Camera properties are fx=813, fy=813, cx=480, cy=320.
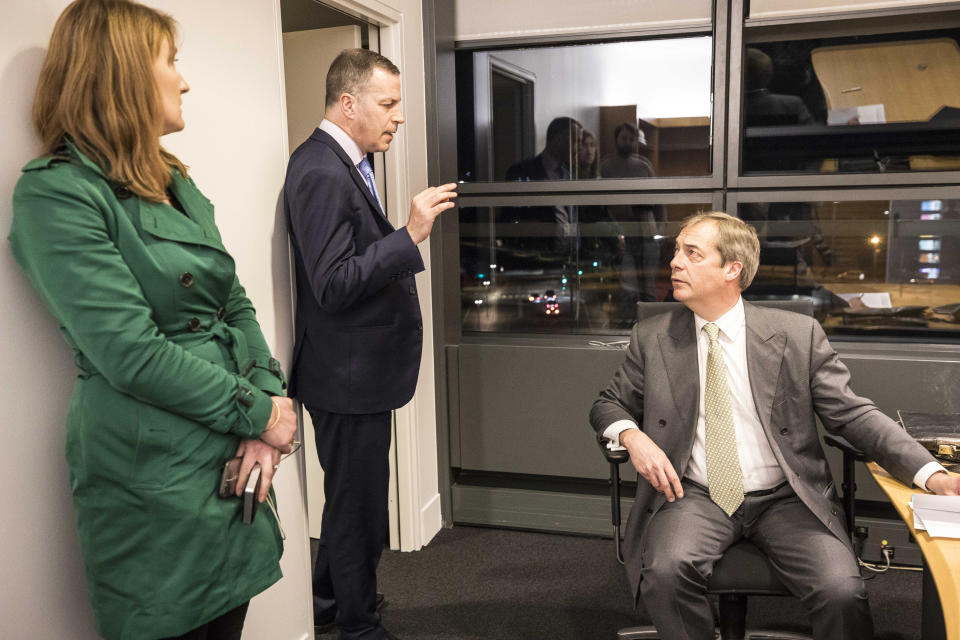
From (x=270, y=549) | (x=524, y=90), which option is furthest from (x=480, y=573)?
(x=524, y=90)

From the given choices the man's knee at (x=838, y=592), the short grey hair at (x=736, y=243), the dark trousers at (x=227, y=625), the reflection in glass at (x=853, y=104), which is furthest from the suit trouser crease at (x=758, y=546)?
the reflection in glass at (x=853, y=104)

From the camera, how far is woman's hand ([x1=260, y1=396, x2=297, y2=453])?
165cm

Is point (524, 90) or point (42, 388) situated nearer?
point (42, 388)

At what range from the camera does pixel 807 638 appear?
2471mm

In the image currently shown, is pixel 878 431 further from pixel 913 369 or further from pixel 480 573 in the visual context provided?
pixel 480 573

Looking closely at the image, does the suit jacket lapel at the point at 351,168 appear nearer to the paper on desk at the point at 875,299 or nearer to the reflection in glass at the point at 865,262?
the reflection in glass at the point at 865,262

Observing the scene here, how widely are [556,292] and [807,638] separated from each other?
5.79ft

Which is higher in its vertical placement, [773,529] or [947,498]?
[947,498]

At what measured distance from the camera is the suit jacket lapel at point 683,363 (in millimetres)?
2285

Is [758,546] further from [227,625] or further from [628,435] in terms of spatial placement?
[227,625]

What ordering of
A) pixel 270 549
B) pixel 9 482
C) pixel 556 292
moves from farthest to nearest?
pixel 556 292 → pixel 270 549 → pixel 9 482

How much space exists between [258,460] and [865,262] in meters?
2.68

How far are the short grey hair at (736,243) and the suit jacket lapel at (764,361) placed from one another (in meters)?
0.15

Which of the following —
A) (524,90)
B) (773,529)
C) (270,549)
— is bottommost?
(773,529)
